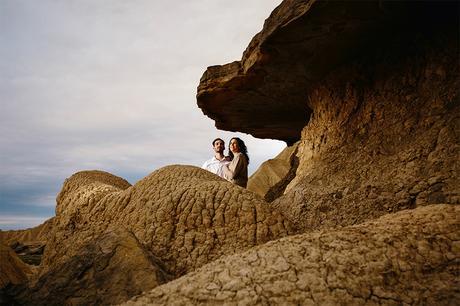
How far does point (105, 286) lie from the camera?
250 cm

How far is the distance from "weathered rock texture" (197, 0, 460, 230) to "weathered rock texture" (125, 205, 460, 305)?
0.96 meters

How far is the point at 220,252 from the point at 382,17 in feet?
7.97

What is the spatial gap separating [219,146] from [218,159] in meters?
0.21

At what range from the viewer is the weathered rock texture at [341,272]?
180cm

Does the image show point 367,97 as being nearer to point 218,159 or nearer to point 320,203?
point 320,203

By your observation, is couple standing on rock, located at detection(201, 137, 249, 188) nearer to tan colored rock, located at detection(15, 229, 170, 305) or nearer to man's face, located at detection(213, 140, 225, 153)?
man's face, located at detection(213, 140, 225, 153)

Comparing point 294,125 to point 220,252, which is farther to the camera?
point 294,125

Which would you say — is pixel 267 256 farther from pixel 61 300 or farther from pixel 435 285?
pixel 61 300

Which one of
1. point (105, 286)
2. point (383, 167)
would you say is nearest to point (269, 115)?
point (383, 167)

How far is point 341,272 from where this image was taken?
1.87 metres

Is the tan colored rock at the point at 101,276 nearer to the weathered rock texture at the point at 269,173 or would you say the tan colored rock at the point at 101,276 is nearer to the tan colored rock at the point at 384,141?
the tan colored rock at the point at 384,141

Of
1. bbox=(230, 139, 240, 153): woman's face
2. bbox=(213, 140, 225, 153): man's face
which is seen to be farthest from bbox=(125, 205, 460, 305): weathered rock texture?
bbox=(213, 140, 225, 153): man's face

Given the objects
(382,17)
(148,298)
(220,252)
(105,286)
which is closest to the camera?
(148,298)

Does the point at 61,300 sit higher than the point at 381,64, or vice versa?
the point at 381,64
